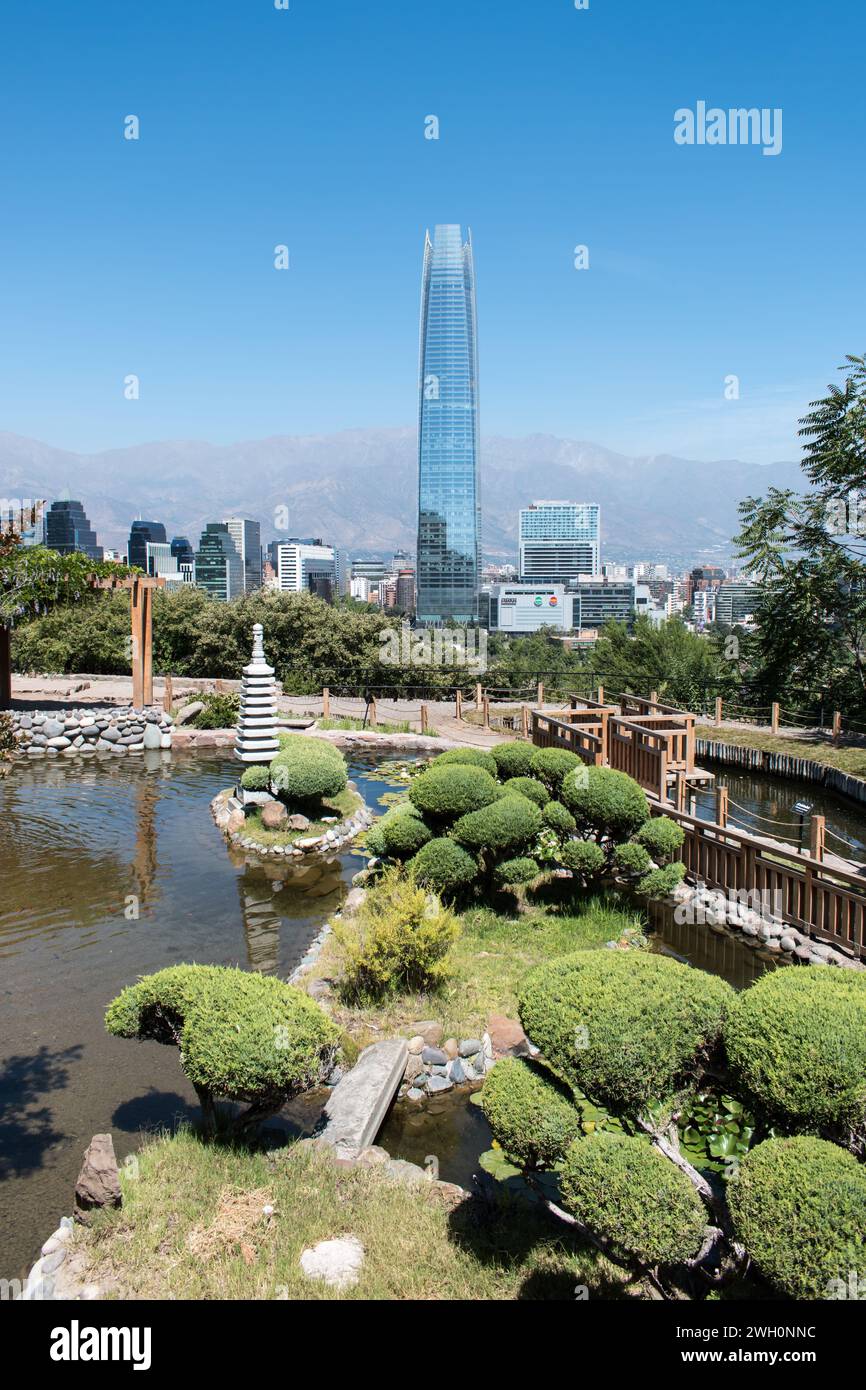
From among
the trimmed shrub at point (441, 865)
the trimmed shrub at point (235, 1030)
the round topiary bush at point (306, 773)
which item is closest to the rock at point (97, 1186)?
the trimmed shrub at point (235, 1030)

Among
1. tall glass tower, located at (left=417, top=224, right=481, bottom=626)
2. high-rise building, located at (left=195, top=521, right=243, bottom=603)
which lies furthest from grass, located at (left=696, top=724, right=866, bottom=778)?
tall glass tower, located at (left=417, top=224, right=481, bottom=626)

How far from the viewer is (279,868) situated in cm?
1098

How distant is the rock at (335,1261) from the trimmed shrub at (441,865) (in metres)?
4.34

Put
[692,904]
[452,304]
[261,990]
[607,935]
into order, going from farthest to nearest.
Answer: [452,304]
[692,904]
[607,935]
[261,990]

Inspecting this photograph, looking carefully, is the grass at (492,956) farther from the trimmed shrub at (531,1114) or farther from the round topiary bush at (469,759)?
the trimmed shrub at (531,1114)

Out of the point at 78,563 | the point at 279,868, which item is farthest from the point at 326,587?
the point at 279,868

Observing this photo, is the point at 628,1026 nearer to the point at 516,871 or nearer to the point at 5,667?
the point at 516,871

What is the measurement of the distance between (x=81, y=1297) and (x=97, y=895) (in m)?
6.45

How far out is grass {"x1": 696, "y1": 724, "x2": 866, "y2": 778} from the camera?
1628 cm

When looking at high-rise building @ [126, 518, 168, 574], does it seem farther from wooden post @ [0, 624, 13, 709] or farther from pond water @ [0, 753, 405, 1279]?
pond water @ [0, 753, 405, 1279]

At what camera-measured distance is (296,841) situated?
37.8ft

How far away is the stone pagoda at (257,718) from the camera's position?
12.8m

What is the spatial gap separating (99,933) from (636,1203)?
6823 millimetres
